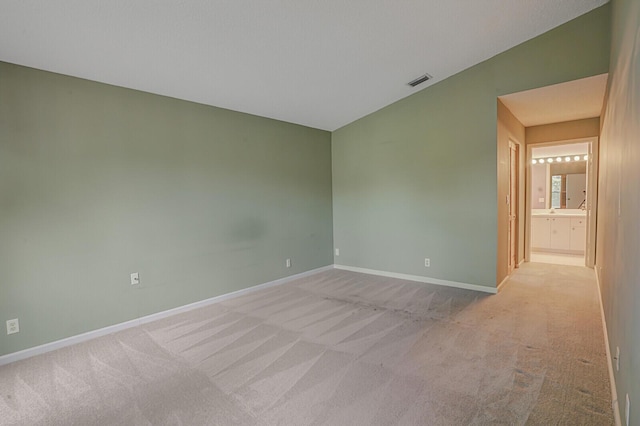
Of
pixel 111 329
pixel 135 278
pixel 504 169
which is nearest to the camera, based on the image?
pixel 111 329

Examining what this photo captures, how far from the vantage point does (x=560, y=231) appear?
6.32m

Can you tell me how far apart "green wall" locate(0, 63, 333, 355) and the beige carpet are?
1.24ft

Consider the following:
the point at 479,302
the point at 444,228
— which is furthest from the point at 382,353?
the point at 444,228

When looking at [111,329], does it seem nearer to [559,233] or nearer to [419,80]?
[419,80]

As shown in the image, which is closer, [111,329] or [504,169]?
[111,329]

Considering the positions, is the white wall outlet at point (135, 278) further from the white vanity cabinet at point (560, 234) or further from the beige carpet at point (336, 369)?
the white vanity cabinet at point (560, 234)

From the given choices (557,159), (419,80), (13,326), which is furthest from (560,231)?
(13,326)

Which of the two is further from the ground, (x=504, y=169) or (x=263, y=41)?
(x=263, y=41)

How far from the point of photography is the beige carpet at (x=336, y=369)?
5.89ft

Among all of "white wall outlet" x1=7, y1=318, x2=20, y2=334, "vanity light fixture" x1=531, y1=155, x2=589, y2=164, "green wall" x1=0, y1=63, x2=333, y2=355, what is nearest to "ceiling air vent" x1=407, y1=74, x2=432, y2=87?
"green wall" x1=0, y1=63, x2=333, y2=355

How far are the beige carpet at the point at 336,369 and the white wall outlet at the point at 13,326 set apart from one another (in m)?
0.27

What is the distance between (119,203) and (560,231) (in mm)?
7826

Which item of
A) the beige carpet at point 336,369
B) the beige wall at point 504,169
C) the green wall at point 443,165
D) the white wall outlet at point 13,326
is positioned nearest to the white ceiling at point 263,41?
the green wall at point 443,165

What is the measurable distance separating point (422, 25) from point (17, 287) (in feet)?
13.9
